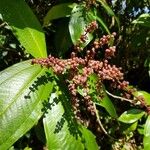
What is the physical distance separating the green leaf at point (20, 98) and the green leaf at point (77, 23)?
0.33 m

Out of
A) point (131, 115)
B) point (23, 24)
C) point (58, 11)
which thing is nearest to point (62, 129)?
point (23, 24)

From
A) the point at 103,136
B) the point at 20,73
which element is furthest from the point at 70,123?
the point at 103,136

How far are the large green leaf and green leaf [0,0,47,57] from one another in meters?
0.19

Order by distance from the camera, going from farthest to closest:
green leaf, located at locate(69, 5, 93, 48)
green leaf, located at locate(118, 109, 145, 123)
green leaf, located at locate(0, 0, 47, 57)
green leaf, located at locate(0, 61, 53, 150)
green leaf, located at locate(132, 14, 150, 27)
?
green leaf, located at locate(132, 14, 150, 27) → green leaf, located at locate(118, 109, 145, 123) → green leaf, located at locate(69, 5, 93, 48) → green leaf, located at locate(0, 0, 47, 57) → green leaf, located at locate(0, 61, 53, 150)

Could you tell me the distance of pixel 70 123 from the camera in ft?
4.01

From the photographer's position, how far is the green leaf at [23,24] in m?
1.32

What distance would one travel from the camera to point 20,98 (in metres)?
1.13

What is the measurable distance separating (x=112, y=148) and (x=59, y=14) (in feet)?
2.88

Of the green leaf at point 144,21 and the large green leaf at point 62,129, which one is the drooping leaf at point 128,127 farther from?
the large green leaf at point 62,129

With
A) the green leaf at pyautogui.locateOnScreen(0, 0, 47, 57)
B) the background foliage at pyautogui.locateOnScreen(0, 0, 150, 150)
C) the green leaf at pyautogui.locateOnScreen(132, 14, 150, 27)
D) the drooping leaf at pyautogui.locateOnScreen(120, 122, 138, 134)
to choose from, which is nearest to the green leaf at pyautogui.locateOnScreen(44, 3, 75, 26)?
the background foliage at pyautogui.locateOnScreen(0, 0, 150, 150)

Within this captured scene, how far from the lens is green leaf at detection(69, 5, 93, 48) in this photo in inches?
59.7

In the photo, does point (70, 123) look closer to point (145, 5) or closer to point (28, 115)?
point (28, 115)

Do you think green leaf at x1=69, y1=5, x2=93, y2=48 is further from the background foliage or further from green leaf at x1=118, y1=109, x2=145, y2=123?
green leaf at x1=118, y1=109, x2=145, y2=123

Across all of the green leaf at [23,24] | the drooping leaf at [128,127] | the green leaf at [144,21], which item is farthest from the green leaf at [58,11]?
the drooping leaf at [128,127]
